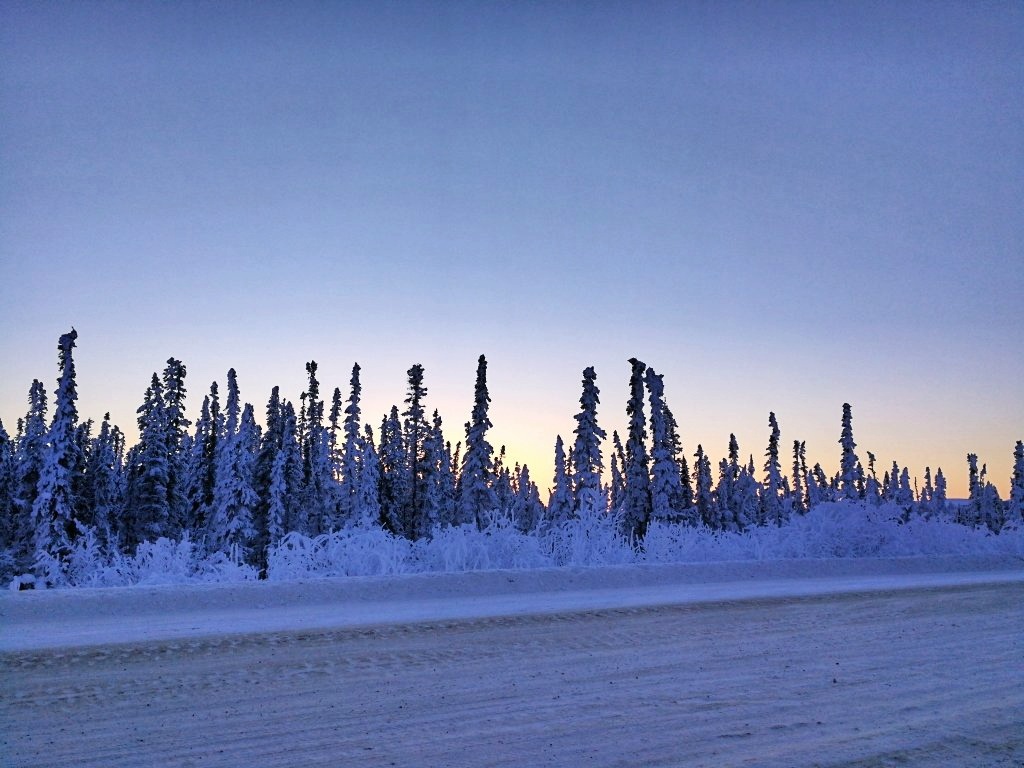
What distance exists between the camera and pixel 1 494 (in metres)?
61.6

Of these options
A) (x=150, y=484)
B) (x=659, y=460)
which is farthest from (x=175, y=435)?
(x=659, y=460)

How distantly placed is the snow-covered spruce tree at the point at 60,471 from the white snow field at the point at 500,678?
26.2 metres

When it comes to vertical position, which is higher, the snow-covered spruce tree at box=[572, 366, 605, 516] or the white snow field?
the snow-covered spruce tree at box=[572, 366, 605, 516]

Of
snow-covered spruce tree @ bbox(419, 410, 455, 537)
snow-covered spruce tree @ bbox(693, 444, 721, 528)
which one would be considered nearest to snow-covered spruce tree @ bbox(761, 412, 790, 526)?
snow-covered spruce tree @ bbox(693, 444, 721, 528)

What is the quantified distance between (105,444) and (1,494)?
27.6ft

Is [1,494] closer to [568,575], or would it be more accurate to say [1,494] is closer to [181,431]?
[181,431]

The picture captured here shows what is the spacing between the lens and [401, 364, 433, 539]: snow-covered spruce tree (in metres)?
63.4

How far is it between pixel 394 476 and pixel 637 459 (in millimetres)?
28672

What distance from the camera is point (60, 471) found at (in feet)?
120

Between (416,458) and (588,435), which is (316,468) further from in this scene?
(588,435)

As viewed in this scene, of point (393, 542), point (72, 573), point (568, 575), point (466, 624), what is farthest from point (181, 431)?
point (466, 624)

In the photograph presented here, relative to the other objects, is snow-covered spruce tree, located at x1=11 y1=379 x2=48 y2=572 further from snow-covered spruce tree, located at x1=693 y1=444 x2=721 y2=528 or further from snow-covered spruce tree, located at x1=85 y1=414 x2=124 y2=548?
snow-covered spruce tree, located at x1=693 y1=444 x2=721 y2=528

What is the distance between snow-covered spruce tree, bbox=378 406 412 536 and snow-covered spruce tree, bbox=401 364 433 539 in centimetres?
57

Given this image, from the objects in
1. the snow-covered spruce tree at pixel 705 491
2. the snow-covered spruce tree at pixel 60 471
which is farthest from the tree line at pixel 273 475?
the snow-covered spruce tree at pixel 705 491
